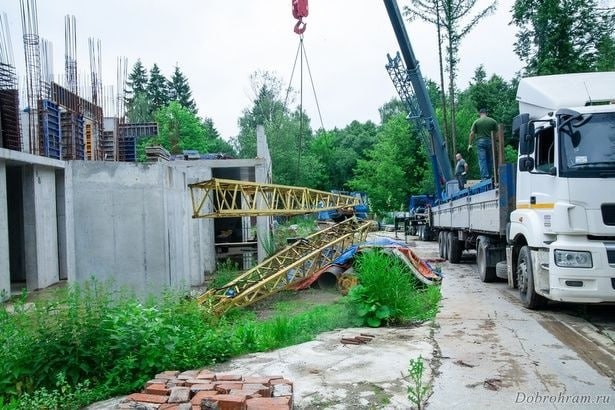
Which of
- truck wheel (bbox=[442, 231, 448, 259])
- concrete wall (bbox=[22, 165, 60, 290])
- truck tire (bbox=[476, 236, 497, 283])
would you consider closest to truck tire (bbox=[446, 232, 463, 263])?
truck wheel (bbox=[442, 231, 448, 259])

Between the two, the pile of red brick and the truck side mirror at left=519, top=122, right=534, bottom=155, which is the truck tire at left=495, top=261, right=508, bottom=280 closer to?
the truck side mirror at left=519, top=122, right=534, bottom=155

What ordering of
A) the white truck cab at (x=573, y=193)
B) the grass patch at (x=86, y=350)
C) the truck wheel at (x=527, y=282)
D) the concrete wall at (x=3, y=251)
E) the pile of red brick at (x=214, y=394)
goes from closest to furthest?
the pile of red brick at (x=214, y=394), the grass patch at (x=86, y=350), the white truck cab at (x=573, y=193), the truck wheel at (x=527, y=282), the concrete wall at (x=3, y=251)

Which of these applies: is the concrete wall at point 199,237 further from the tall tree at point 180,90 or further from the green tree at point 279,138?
the tall tree at point 180,90

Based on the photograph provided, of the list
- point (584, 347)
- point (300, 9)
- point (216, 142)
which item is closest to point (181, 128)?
point (216, 142)

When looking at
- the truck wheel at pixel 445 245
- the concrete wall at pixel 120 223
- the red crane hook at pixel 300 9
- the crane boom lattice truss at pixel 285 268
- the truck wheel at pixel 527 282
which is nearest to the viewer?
the truck wheel at pixel 527 282

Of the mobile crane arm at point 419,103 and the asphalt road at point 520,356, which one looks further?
the mobile crane arm at point 419,103

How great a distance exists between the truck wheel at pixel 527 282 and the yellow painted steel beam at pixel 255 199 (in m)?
5.30

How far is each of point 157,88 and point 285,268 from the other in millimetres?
59275

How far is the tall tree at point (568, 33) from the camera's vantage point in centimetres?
2583

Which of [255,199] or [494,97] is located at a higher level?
[494,97]

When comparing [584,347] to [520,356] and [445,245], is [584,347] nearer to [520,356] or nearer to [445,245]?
[520,356]

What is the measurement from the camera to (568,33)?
26.2 m

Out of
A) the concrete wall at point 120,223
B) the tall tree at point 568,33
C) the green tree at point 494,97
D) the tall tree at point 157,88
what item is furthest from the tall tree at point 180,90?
the concrete wall at point 120,223

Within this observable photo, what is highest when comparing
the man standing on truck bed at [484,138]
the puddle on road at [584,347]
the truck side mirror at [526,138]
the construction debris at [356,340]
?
the man standing on truck bed at [484,138]
